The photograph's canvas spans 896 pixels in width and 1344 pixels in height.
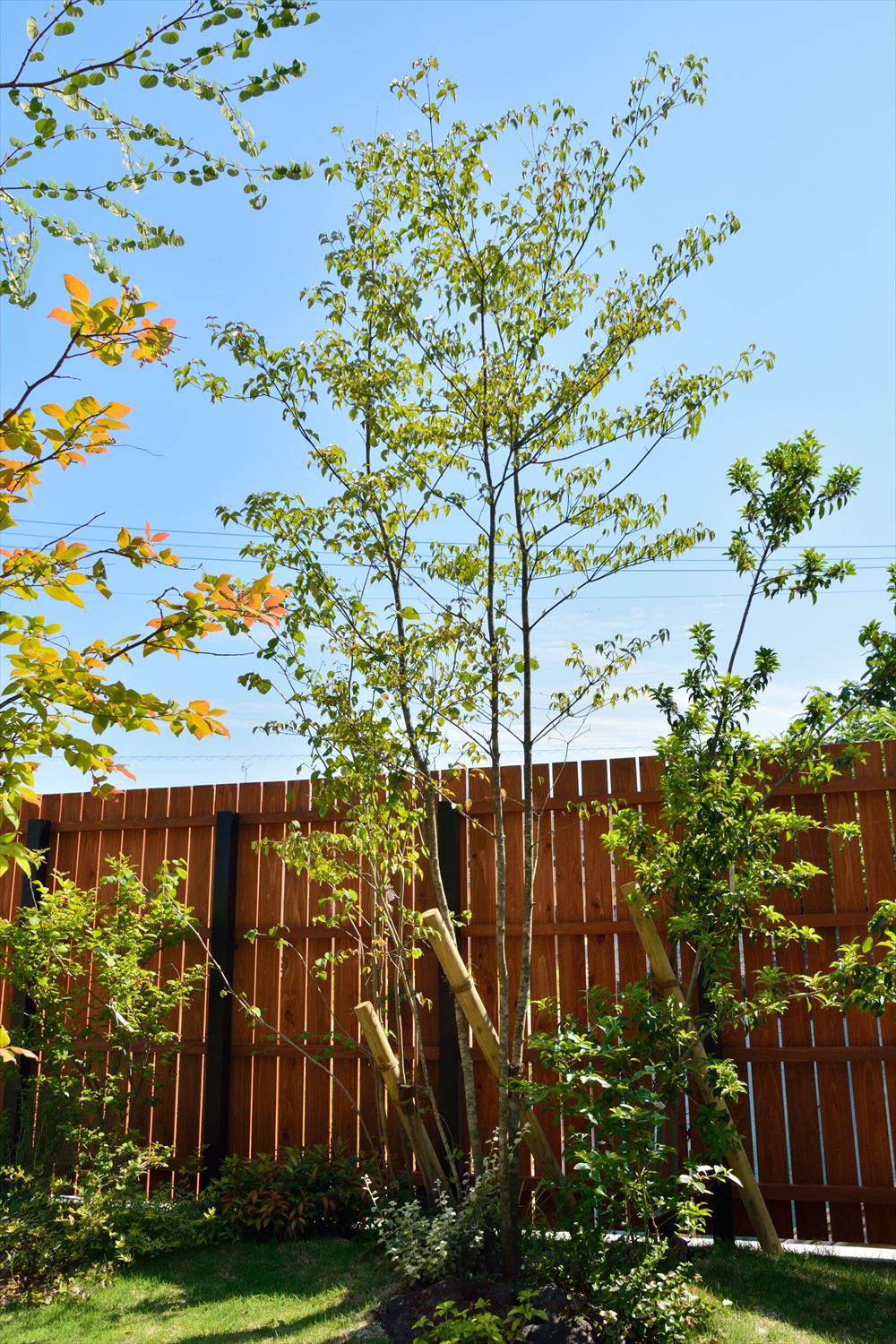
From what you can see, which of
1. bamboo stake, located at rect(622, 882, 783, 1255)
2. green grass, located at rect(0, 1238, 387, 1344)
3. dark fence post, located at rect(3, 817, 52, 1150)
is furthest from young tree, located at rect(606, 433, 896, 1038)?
dark fence post, located at rect(3, 817, 52, 1150)

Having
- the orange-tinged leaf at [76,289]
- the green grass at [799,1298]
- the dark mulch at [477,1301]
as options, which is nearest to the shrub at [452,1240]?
the dark mulch at [477,1301]

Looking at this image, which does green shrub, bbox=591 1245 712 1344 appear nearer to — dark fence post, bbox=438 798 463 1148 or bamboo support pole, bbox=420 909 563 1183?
bamboo support pole, bbox=420 909 563 1183

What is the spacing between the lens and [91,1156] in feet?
18.8

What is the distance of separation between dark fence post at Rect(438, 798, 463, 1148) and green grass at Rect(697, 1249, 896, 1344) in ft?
4.30

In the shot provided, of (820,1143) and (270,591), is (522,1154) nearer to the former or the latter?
(820,1143)

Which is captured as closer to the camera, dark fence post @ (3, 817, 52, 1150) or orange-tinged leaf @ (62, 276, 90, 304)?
orange-tinged leaf @ (62, 276, 90, 304)

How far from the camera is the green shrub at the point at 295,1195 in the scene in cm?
492

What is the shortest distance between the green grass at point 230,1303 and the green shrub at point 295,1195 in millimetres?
123

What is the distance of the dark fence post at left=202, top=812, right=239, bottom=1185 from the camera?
5.72 metres

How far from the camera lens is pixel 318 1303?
4086 millimetres

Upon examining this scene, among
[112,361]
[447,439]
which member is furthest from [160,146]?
[447,439]

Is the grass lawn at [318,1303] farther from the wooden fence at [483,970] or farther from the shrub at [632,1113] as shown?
the wooden fence at [483,970]

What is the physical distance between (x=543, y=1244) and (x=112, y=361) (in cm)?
342

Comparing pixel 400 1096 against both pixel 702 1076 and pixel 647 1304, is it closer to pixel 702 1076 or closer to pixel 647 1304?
pixel 702 1076
